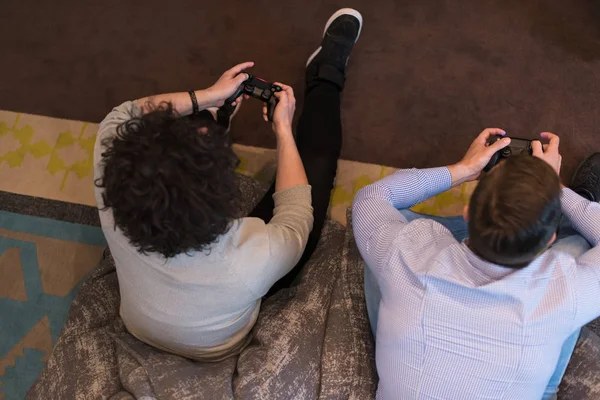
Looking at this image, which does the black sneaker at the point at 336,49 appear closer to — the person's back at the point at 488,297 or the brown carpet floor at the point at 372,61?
the brown carpet floor at the point at 372,61

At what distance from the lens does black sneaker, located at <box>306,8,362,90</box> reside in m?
1.51

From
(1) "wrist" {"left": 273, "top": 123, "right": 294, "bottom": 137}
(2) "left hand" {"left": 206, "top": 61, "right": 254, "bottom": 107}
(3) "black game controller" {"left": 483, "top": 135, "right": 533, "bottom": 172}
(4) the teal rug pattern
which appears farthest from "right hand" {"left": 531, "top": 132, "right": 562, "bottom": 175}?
(4) the teal rug pattern

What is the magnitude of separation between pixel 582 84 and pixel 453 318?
1.06 meters

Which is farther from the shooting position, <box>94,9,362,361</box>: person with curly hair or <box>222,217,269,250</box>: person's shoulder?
<box>222,217,269,250</box>: person's shoulder

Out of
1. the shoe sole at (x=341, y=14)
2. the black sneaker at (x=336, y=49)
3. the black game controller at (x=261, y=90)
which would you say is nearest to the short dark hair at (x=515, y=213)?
the black game controller at (x=261, y=90)

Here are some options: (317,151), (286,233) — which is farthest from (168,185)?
(317,151)

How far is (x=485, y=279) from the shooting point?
821mm

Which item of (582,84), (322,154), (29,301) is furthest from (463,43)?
(29,301)

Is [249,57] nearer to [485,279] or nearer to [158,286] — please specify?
[158,286]

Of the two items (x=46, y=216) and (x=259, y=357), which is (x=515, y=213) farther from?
(x=46, y=216)

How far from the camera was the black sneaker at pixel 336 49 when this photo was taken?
1.51 m

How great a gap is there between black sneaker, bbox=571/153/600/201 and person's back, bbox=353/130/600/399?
0.56m

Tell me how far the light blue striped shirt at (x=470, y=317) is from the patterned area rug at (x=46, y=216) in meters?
0.63

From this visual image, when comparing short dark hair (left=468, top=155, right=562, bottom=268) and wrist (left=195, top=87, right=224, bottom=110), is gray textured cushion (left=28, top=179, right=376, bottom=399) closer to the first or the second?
short dark hair (left=468, top=155, right=562, bottom=268)
